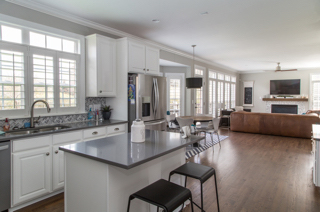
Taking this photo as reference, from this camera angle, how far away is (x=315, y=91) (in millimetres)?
10344

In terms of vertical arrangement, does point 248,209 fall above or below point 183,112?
below

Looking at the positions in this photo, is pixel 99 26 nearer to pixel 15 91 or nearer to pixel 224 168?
pixel 15 91

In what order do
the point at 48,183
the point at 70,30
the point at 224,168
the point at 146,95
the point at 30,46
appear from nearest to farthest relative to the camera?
the point at 48,183
the point at 30,46
the point at 70,30
the point at 224,168
the point at 146,95

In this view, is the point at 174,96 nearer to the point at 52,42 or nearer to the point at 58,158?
the point at 52,42

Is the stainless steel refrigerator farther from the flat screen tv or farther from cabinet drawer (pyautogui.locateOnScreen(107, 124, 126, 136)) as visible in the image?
the flat screen tv

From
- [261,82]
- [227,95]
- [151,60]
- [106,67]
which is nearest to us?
[106,67]

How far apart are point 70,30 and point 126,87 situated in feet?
4.47

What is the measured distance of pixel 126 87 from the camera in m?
3.96

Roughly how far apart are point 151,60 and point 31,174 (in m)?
3.04

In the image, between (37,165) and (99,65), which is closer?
(37,165)

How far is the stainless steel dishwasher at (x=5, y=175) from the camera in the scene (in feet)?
7.50

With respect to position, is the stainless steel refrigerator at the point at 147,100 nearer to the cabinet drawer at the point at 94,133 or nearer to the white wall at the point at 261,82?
the cabinet drawer at the point at 94,133

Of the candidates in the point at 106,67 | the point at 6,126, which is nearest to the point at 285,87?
the point at 106,67

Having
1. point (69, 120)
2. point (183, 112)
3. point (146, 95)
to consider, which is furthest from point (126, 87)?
point (183, 112)
